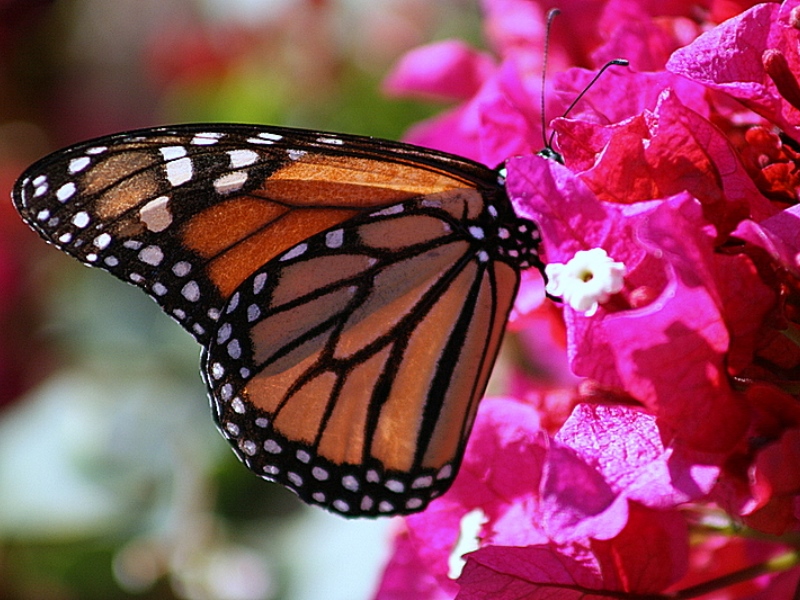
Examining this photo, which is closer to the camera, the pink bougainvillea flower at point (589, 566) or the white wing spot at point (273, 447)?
the pink bougainvillea flower at point (589, 566)

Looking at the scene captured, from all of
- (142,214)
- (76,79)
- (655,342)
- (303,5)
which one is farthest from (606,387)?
(76,79)

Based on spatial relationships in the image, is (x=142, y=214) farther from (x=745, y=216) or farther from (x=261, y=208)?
(x=745, y=216)

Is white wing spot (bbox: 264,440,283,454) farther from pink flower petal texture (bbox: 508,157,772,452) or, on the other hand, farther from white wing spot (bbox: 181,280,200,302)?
pink flower petal texture (bbox: 508,157,772,452)

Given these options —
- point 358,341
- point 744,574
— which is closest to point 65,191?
point 358,341

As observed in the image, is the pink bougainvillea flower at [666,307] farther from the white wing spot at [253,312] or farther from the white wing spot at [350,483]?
the white wing spot at [253,312]

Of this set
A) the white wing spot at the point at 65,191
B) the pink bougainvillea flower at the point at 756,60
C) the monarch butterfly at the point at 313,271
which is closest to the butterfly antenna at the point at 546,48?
the monarch butterfly at the point at 313,271

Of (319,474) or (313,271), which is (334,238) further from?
(319,474)
